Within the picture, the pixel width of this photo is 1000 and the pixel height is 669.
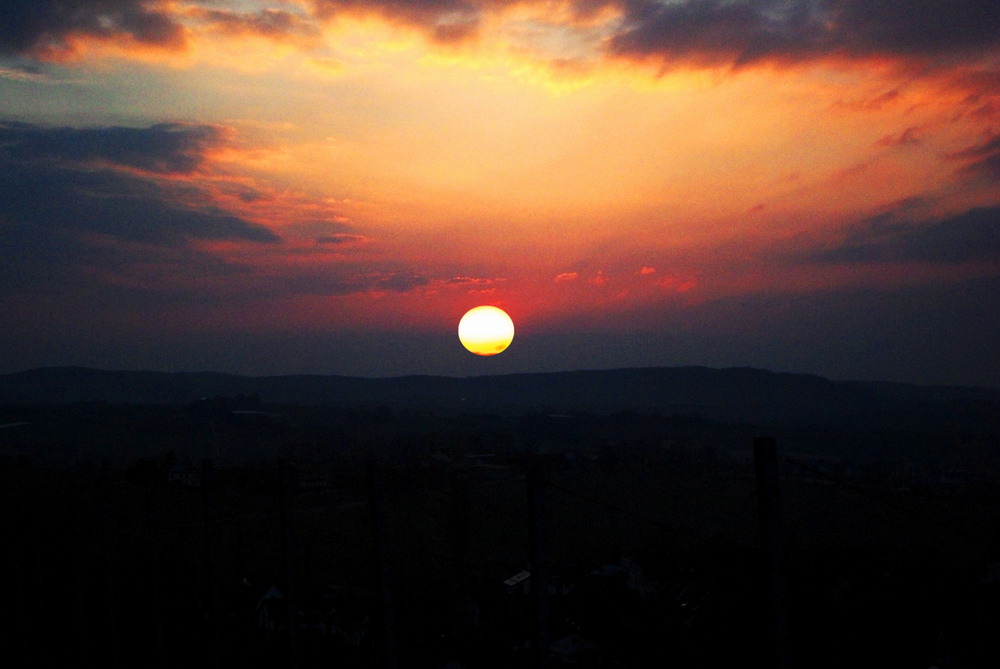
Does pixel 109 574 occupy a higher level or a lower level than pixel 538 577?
lower

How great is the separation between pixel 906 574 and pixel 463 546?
41.7 feet

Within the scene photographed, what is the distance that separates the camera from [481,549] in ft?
95.0

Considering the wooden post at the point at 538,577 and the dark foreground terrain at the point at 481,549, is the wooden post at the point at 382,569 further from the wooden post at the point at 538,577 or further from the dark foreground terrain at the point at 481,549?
the wooden post at the point at 538,577

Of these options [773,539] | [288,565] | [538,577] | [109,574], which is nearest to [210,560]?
[288,565]

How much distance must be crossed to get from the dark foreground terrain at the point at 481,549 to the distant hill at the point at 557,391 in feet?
119

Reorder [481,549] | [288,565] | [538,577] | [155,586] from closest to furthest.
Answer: [538,577] → [288,565] → [155,586] → [481,549]

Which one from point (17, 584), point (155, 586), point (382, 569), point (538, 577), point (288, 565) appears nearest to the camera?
point (538, 577)

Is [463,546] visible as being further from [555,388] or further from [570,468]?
[555,388]

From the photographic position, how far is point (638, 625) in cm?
1758

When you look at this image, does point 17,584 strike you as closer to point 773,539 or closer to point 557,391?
point 773,539

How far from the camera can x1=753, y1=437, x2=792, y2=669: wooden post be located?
18.7 ft

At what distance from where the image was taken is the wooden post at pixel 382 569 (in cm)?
760

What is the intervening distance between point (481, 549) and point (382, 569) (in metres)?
21.8

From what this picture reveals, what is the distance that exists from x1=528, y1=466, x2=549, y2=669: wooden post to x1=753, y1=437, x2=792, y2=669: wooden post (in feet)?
5.40
